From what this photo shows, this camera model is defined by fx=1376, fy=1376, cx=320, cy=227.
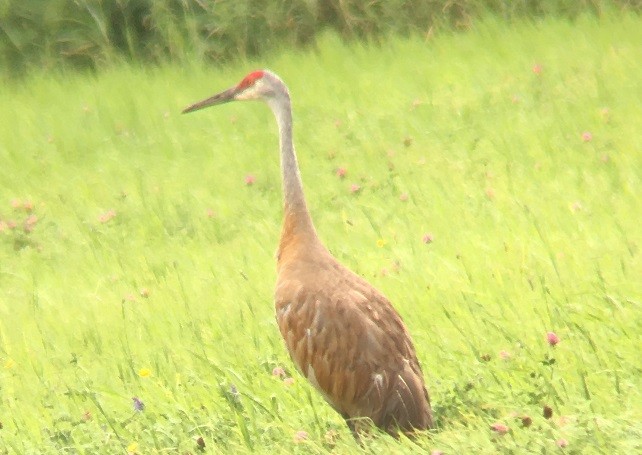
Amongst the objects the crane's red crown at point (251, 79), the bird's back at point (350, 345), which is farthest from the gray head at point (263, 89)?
the bird's back at point (350, 345)

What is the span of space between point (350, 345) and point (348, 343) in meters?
0.01

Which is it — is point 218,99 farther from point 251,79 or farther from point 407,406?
point 407,406

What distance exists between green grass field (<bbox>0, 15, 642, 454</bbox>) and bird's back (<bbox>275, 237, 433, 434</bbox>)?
0.16 m

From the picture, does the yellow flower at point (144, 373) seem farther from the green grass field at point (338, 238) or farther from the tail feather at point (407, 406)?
the tail feather at point (407, 406)

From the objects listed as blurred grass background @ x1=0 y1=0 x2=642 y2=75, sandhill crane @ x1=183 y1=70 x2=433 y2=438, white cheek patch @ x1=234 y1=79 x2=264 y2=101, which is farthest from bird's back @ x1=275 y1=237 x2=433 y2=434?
blurred grass background @ x1=0 y1=0 x2=642 y2=75

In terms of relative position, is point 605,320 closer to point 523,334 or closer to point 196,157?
point 523,334

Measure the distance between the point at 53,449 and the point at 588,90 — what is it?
→ 20.9 ft

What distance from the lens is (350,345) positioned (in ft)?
18.1

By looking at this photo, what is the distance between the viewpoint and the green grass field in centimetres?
566

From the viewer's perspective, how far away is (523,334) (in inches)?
240

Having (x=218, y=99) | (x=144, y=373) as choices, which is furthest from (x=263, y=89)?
(x=144, y=373)

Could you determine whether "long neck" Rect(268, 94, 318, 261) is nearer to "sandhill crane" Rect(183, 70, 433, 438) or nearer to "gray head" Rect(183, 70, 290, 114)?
"sandhill crane" Rect(183, 70, 433, 438)

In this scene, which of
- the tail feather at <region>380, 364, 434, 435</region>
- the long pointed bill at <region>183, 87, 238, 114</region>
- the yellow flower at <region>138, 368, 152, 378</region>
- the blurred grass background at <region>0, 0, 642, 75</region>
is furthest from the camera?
the blurred grass background at <region>0, 0, 642, 75</region>

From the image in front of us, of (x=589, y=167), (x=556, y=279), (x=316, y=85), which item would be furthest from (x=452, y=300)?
(x=316, y=85)
